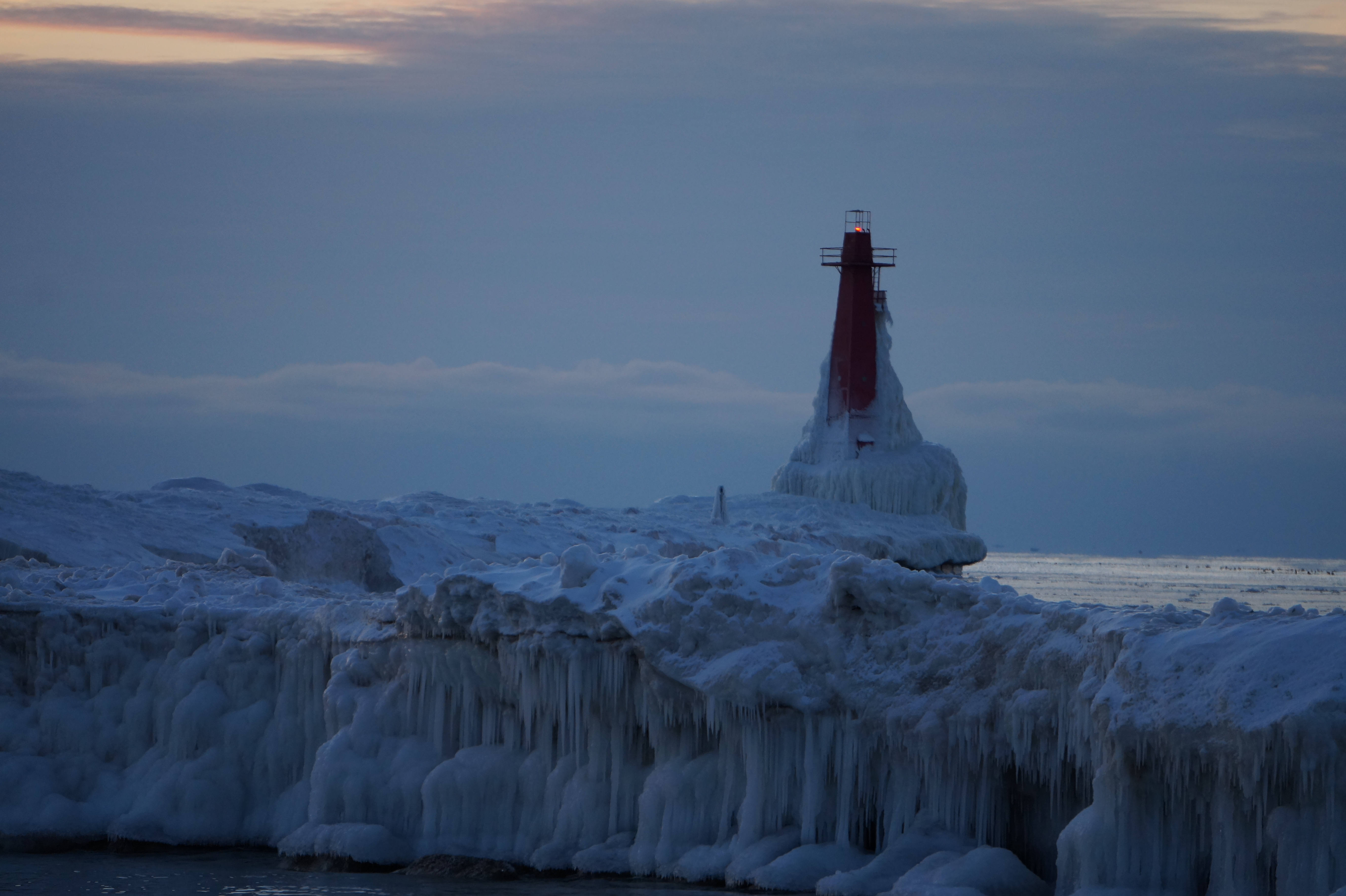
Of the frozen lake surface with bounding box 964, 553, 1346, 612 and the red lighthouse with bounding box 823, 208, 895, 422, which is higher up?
the red lighthouse with bounding box 823, 208, 895, 422

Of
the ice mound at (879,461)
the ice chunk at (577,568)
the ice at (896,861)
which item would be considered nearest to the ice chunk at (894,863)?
the ice at (896,861)

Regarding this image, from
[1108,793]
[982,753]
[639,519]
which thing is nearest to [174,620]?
[982,753]

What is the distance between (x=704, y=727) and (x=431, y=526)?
21.3 meters

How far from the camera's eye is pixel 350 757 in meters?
16.6

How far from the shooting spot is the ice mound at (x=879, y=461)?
53438mm

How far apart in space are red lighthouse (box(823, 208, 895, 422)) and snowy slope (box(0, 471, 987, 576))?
4.08m

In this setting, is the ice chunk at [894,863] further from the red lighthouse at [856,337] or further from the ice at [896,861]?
the red lighthouse at [856,337]

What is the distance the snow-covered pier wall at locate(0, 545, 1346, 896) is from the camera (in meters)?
12.1

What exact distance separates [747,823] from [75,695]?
878 centimetres

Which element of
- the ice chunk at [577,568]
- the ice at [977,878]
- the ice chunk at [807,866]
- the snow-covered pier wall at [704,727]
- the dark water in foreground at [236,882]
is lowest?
the dark water in foreground at [236,882]

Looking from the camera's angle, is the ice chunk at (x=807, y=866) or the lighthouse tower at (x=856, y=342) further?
the lighthouse tower at (x=856, y=342)

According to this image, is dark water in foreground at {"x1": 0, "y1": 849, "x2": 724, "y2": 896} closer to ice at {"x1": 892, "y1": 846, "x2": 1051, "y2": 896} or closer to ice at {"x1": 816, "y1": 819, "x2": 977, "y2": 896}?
ice at {"x1": 816, "y1": 819, "x2": 977, "y2": 896}

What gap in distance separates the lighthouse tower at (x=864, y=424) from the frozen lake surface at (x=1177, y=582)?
4624mm

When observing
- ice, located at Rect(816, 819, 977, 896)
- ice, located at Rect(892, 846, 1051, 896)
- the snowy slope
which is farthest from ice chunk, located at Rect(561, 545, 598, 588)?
ice, located at Rect(892, 846, 1051, 896)
